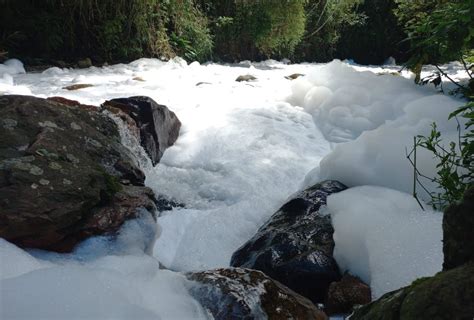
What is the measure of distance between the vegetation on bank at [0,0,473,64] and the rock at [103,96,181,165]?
8.40 feet

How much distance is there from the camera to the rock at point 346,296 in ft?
6.69

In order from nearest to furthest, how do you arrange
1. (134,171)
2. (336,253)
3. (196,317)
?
1. (196,317)
2. (336,253)
3. (134,171)

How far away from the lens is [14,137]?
2418 millimetres

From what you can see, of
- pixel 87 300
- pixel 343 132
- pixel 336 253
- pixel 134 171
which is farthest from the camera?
pixel 343 132

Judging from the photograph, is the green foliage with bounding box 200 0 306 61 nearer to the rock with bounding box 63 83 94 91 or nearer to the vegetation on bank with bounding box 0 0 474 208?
the vegetation on bank with bounding box 0 0 474 208

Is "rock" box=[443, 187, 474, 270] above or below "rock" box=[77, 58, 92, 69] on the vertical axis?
above

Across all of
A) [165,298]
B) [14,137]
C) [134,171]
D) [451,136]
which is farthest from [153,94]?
[165,298]

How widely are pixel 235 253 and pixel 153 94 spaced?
129 inches

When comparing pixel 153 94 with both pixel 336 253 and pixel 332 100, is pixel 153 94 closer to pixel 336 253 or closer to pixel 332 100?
pixel 332 100

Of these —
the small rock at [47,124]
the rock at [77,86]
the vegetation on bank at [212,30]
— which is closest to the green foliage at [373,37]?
the vegetation on bank at [212,30]

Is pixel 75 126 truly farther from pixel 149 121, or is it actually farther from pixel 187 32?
pixel 187 32

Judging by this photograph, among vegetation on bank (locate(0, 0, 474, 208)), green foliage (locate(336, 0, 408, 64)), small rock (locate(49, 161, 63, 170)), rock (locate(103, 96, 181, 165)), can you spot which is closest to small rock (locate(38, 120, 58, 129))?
small rock (locate(49, 161, 63, 170))

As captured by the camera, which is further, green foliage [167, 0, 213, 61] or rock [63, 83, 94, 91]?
green foliage [167, 0, 213, 61]

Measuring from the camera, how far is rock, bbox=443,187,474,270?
3.92ft
